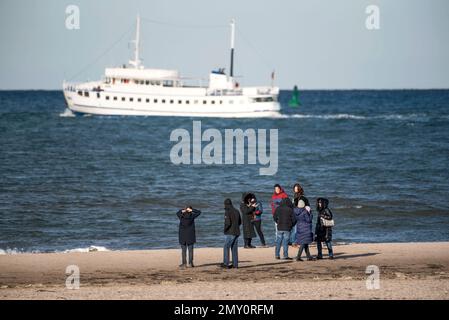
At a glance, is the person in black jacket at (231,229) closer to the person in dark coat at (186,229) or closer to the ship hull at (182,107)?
the person in dark coat at (186,229)

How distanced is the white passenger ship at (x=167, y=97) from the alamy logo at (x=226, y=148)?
32.1ft

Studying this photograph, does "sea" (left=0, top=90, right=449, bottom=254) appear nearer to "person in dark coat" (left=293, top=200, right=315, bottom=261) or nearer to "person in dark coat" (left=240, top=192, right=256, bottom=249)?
"person in dark coat" (left=240, top=192, right=256, bottom=249)

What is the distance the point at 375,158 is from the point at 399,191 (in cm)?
1727

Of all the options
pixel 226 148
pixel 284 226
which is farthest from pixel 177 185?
pixel 226 148

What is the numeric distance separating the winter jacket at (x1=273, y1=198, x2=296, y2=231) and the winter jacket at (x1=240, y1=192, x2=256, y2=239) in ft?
4.42

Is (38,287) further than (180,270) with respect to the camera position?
No

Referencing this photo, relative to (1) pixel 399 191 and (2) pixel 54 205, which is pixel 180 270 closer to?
(2) pixel 54 205

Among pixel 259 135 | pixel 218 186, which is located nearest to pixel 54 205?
pixel 218 186

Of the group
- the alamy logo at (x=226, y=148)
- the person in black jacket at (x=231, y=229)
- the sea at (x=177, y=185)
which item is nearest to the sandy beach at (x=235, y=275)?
the person in black jacket at (x=231, y=229)

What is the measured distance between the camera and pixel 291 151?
6197cm

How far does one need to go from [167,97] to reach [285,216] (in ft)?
266

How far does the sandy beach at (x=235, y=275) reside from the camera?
16406mm

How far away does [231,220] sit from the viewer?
1936cm
